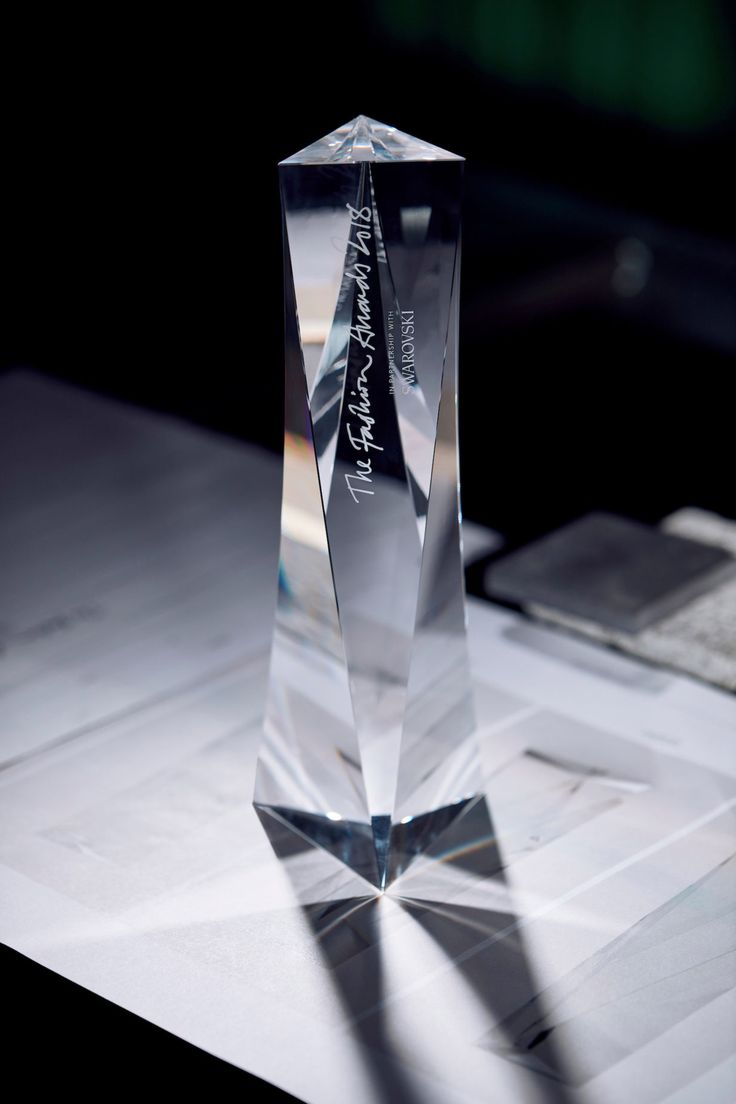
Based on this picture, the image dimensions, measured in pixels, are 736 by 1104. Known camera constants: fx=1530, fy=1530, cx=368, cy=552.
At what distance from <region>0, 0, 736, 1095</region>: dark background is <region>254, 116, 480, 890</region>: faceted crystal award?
355 millimetres

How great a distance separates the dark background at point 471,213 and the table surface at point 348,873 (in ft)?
0.78

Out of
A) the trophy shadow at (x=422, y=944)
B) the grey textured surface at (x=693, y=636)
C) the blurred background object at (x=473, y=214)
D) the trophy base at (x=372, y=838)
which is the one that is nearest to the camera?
the trophy shadow at (x=422, y=944)

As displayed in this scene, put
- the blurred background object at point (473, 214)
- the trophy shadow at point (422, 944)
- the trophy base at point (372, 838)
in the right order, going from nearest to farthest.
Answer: the trophy shadow at point (422, 944), the trophy base at point (372, 838), the blurred background object at point (473, 214)

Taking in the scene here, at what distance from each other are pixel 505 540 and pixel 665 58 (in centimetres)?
93

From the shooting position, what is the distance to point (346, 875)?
69 centimetres

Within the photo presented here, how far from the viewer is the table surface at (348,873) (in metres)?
0.58

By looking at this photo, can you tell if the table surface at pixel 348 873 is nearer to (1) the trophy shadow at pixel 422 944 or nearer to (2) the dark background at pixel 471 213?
(1) the trophy shadow at pixel 422 944

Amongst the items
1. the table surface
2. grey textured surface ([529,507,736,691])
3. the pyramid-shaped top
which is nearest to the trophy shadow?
the table surface

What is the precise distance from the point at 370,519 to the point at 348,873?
16 centimetres

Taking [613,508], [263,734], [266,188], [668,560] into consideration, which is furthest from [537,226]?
[263,734]

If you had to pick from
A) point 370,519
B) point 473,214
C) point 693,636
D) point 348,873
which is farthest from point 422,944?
point 473,214

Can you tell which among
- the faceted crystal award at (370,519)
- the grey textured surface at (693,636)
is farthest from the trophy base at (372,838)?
the grey textured surface at (693,636)

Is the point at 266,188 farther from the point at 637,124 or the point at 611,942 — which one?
the point at 611,942

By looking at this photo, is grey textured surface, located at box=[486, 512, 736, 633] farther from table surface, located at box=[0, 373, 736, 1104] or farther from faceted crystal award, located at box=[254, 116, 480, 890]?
faceted crystal award, located at box=[254, 116, 480, 890]
